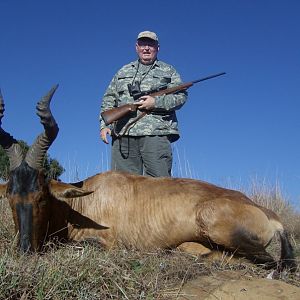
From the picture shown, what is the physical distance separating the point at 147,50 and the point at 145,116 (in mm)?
974

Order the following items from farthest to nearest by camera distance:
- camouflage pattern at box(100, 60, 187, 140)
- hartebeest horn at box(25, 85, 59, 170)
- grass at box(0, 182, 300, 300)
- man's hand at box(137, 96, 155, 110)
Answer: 1. camouflage pattern at box(100, 60, 187, 140)
2. man's hand at box(137, 96, 155, 110)
3. hartebeest horn at box(25, 85, 59, 170)
4. grass at box(0, 182, 300, 300)

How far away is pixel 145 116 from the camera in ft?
25.1

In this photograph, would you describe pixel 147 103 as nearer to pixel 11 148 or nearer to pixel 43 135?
pixel 43 135

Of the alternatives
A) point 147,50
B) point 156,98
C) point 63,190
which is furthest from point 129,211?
point 147,50

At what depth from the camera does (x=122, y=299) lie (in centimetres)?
409

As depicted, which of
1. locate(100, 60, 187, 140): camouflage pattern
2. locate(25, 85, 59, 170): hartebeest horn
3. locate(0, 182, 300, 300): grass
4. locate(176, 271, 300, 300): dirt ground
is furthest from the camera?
locate(100, 60, 187, 140): camouflage pattern

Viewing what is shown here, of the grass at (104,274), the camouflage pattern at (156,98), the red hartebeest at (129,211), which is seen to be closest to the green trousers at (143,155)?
the camouflage pattern at (156,98)

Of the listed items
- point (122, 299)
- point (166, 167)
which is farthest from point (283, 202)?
point (122, 299)

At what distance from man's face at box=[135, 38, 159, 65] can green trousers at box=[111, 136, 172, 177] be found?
1.13 meters

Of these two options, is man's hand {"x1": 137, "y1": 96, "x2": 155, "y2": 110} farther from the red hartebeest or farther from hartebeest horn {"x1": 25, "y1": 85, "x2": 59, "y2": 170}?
hartebeest horn {"x1": 25, "y1": 85, "x2": 59, "y2": 170}

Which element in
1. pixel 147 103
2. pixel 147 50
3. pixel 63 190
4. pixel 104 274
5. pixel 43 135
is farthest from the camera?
pixel 147 50

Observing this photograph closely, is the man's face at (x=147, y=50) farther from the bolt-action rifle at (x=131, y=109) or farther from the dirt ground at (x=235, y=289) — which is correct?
the dirt ground at (x=235, y=289)

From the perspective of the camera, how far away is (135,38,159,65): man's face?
7867mm

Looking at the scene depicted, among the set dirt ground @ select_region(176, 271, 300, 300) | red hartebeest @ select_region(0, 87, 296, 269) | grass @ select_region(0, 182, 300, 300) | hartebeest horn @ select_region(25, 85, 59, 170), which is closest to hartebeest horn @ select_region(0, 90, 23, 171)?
red hartebeest @ select_region(0, 87, 296, 269)
